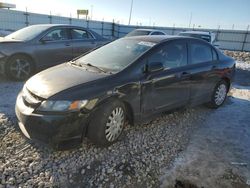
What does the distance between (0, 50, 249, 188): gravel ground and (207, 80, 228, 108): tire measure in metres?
1.44

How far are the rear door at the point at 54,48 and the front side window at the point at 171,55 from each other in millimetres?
3890

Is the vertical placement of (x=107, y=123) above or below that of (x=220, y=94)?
above

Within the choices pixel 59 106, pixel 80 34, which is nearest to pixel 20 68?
pixel 80 34

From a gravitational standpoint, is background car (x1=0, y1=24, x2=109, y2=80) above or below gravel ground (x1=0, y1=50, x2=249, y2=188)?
above

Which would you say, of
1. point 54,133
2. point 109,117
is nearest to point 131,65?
point 109,117

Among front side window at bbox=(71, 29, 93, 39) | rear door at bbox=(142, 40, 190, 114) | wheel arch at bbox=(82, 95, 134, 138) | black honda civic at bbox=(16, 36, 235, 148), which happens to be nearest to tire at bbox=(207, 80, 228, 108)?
black honda civic at bbox=(16, 36, 235, 148)

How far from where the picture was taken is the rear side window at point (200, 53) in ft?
14.9

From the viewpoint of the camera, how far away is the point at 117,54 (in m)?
4.00

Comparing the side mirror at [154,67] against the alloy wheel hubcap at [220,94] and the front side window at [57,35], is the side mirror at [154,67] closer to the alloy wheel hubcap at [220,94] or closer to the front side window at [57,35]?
the alloy wheel hubcap at [220,94]

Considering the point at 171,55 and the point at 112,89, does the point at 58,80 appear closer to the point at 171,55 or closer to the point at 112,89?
the point at 112,89

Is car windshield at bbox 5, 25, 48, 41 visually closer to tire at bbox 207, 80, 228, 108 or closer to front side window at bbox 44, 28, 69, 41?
front side window at bbox 44, 28, 69, 41

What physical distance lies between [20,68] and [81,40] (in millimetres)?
2106

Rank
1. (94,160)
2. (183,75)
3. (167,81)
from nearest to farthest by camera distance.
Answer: (94,160)
(167,81)
(183,75)

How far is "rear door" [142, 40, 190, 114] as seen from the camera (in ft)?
12.1
